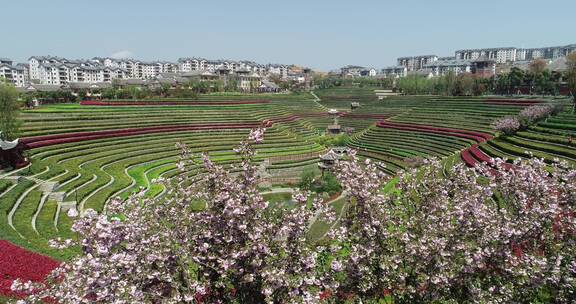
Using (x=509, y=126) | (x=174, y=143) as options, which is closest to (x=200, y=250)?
(x=174, y=143)

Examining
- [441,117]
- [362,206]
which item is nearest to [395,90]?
[441,117]

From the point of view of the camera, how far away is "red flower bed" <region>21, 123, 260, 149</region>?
1596 inches

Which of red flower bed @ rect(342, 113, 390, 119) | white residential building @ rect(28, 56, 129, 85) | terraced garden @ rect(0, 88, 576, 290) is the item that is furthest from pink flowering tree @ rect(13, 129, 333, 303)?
white residential building @ rect(28, 56, 129, 85)

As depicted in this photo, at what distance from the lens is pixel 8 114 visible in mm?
37625

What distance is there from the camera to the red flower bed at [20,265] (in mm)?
13281

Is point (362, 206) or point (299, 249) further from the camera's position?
point (362, 206)

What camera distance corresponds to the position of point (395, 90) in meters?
135

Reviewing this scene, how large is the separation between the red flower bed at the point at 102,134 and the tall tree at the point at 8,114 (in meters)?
1.37

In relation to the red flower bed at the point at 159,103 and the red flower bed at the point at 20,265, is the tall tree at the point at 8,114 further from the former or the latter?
the red flower bed at the point at 159,103

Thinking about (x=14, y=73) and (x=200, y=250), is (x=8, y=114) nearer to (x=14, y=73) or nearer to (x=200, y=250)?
(x=200, y=250)

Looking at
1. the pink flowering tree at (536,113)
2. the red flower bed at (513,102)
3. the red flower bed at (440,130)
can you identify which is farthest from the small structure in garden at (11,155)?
the red flower bed at (513,102)

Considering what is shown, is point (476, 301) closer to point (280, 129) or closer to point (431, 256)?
point (431, 256)

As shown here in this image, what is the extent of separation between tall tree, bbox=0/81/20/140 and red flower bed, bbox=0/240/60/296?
25150mm

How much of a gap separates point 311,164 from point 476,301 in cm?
4301
